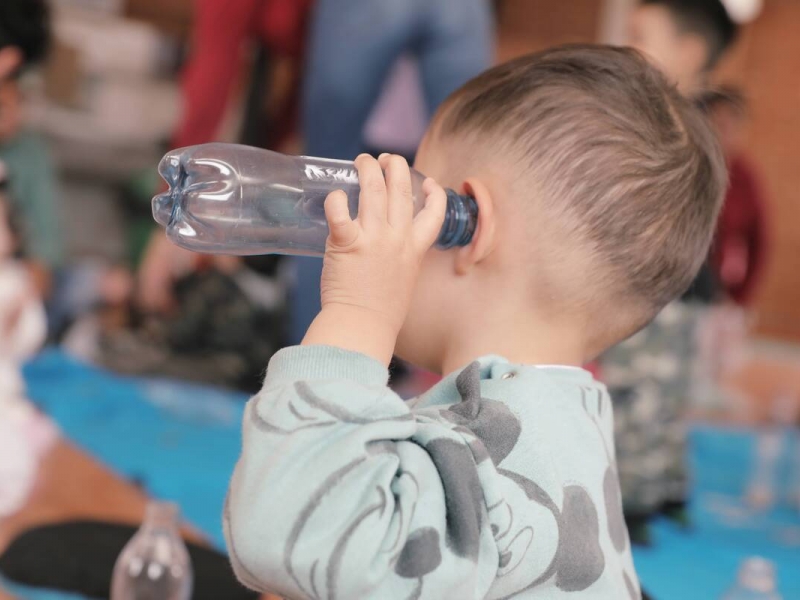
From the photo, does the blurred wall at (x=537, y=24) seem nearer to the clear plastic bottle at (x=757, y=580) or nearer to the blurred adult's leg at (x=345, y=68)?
the blurred adult's leg at (x=345, y=68)

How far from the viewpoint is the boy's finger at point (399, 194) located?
637 mm

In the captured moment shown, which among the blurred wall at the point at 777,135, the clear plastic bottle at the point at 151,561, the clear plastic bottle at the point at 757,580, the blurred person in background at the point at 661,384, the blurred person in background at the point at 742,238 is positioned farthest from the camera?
the blurred wall at the point at 777,135

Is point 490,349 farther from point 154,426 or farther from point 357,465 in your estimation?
point 154,426

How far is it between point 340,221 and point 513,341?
0.19m

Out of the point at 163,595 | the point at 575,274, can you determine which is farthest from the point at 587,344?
the point at 163,595

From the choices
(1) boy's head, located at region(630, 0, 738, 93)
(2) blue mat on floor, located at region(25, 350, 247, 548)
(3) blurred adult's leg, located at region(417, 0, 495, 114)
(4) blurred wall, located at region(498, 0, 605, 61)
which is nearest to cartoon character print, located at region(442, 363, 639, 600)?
(2) blue mat on floor, located at region(25, 350, 247, 548)

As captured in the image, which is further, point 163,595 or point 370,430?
point 163,595

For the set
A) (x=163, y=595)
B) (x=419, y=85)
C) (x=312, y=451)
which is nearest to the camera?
(x=312, y=451)

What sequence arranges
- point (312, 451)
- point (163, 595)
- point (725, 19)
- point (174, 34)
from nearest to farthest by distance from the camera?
point (312, 451) → point (163, 595) → point (725, 19) → point (174, 34)

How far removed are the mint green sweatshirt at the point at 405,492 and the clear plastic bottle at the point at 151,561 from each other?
452mm

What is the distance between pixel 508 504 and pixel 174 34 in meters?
3.52

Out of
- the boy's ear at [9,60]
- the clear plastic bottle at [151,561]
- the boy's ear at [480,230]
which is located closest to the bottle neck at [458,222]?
the boy's ear at [480,230]

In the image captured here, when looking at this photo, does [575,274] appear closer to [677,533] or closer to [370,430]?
[370,430]

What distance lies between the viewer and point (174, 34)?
3801mm
